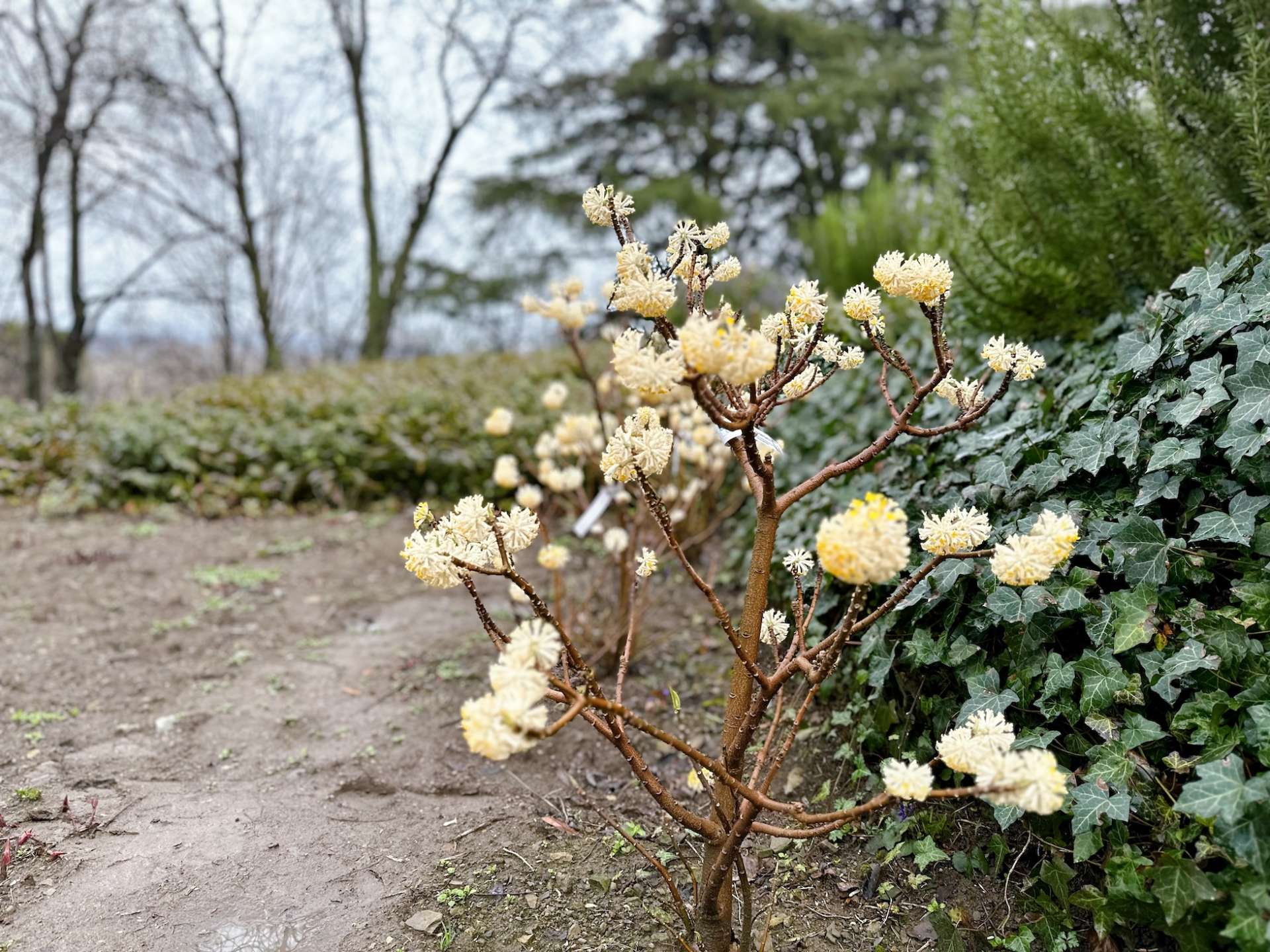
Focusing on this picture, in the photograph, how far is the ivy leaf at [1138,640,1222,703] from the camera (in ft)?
3.71

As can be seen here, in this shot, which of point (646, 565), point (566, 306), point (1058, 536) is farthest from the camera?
point (566, 306)

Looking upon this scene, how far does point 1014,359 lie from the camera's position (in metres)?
1.10

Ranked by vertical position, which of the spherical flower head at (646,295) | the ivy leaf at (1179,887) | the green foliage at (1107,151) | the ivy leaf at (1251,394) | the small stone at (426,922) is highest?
the green foliage at (1107,151)

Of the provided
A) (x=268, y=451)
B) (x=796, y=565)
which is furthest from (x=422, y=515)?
(x=268, y=451)

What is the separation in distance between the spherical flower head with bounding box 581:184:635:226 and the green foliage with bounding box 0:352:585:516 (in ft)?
10.3

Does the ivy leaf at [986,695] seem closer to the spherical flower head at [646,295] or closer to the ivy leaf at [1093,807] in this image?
the ivy leaf at [1093,807]

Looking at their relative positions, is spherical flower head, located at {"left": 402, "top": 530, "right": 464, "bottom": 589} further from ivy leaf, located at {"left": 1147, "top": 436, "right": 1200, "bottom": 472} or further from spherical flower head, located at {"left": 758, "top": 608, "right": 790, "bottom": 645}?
ivy leaf, located at {"left": 1147, "top": 436, "right": 1200, "bottom": 472}

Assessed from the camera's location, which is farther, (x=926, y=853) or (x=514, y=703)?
(x=926, y=853)

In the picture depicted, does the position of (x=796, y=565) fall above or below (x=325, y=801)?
above

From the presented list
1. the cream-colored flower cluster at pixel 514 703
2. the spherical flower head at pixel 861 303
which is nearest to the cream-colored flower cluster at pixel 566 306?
the spherical flower head at pixel 861 303

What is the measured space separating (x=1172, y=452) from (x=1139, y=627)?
1.09 feet

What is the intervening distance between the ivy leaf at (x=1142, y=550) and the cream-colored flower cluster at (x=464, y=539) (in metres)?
1.04

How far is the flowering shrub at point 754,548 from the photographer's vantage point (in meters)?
0.77

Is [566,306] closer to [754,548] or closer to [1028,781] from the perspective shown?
[754,548]
